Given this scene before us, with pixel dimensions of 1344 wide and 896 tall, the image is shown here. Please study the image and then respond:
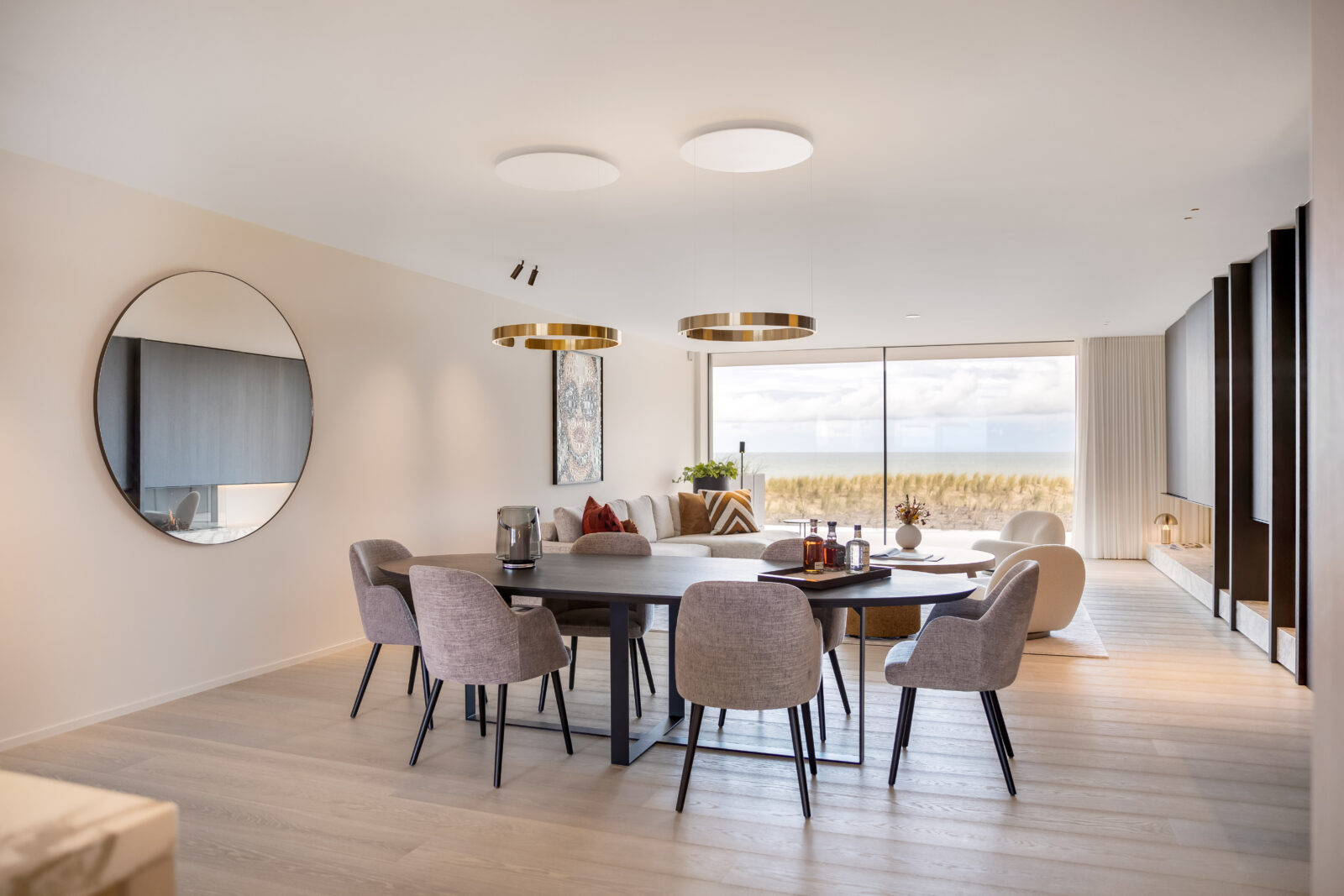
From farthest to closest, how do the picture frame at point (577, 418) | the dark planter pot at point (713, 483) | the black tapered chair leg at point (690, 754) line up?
Result: the dark planter pot at point (713, 483) < the picture frame at point (577, 418) < the black tapered chair leg at point (690, 754)

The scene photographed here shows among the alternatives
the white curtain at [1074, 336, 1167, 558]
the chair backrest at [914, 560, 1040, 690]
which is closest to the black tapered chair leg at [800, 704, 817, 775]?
the chair backrest at [914, 560, 1040, 690]

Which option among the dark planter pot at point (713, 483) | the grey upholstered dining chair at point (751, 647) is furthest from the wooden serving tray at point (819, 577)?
the dark planter pot at point (713, 483)

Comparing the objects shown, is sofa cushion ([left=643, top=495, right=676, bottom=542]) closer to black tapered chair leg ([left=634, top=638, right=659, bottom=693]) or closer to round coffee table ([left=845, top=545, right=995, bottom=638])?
round coffee table ([left=845, top=545, right=995, bottom=638])

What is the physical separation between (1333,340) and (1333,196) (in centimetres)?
33

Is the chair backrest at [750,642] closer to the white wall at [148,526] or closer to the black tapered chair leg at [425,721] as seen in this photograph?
the black tapered chair leg at [425,721]

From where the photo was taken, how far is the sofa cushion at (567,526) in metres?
6.60

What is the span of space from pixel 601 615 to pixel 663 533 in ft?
13.7

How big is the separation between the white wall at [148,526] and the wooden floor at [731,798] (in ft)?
1.25

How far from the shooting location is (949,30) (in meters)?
2.69

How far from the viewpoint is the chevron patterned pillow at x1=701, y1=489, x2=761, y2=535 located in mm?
8555

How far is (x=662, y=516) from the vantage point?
8344 millimetres

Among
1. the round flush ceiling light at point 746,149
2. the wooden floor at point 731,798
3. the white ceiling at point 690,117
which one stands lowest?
the wooden floor at point 731,798

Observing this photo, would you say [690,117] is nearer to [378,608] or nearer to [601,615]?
[601,615]

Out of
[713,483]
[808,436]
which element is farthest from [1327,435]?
[808,436]
